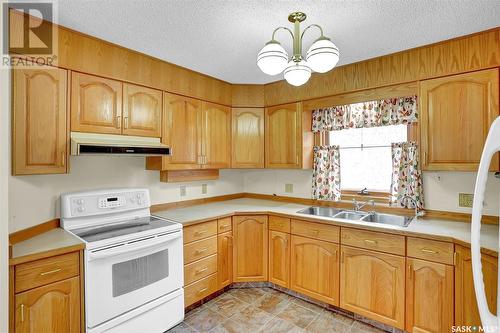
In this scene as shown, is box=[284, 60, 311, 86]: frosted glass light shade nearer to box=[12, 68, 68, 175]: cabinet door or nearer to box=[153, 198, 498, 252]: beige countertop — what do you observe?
box=[153, 198, 498, 252]: beige countertop

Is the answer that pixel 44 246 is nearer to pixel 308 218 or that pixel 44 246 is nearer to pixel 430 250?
pixel 308 218

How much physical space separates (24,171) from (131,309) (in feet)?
3.90

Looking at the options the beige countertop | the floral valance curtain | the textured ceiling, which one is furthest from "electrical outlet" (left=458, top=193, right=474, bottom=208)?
the textured ceiling

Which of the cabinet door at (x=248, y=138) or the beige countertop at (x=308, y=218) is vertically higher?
the cabinet door at (x=248, y=138)

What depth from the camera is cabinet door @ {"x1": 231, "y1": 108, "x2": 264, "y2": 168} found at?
3.11 meters

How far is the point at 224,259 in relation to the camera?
8.51ft

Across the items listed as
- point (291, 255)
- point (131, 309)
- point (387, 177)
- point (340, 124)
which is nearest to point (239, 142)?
point (340, 124)

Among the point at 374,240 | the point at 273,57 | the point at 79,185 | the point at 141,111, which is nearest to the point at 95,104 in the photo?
the point at 141,111

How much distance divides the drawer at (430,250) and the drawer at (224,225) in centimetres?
158

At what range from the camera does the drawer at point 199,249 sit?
227cm

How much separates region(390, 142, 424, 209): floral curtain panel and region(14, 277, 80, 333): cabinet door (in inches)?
107

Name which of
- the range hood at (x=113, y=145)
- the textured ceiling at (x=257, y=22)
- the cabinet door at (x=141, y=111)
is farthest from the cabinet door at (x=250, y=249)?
the textured ceiling at (x=257, y=22)

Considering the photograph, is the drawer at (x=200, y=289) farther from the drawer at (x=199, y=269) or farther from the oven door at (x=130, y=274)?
the oven door at (x=130, y=274)

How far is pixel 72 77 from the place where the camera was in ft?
6.08
